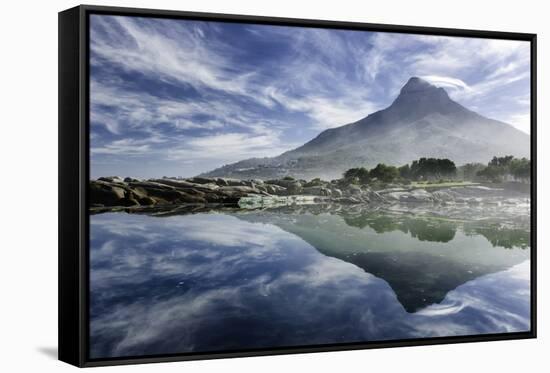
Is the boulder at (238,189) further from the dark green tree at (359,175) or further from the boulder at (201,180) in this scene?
the dark green tree at (359,175)

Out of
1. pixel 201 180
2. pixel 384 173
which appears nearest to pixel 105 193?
pixel 201 180

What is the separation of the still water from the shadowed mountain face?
47cm

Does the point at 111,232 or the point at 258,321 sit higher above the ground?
the point at 111,232

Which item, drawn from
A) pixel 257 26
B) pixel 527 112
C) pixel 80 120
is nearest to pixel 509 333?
pixel 527 112

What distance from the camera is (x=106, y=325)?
21.4ft

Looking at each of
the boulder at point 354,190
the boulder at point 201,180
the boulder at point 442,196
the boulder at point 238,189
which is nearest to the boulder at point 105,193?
the boulder at point 201,180

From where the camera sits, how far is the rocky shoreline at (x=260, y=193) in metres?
6.71

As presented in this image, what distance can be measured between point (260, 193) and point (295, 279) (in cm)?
85

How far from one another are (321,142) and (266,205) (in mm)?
788

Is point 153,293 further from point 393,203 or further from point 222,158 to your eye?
point 393,203

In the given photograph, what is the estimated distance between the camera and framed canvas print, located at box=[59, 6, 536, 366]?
21.7ft

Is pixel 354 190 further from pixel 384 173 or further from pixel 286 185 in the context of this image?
pixel 286 185

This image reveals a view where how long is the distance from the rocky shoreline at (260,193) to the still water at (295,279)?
0.13 metres

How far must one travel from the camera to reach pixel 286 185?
7.36 m
